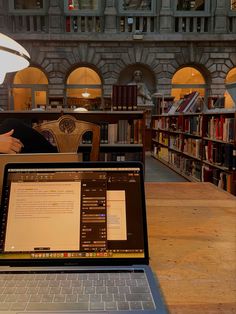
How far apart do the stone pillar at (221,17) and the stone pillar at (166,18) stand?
4.58 ft

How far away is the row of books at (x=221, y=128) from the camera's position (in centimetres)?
472

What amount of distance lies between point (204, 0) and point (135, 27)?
233 cm

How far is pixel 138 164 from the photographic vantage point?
3.04 feet

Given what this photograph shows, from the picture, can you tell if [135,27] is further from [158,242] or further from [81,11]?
[158,242]

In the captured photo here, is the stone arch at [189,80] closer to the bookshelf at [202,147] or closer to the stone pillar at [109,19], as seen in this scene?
the stone pillar at [109,19]

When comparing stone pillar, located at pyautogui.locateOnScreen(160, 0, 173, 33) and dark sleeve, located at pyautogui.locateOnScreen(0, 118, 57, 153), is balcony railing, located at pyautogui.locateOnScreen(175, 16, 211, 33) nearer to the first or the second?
stone pillar, located at pyautogui.locateOnScreen(160, 0, 173, 33)

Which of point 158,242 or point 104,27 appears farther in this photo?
point 104,27

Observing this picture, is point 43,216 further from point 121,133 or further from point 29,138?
point 121,133

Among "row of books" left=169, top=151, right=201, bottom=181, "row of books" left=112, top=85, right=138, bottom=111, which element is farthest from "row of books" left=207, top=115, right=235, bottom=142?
"row of books" left=112, top=85, right=138, bottom=111

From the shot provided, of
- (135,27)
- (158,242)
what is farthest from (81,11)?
(158,242)

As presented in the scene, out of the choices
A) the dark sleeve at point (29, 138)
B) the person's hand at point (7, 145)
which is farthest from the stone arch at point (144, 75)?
the person's hand at point (7, 145)

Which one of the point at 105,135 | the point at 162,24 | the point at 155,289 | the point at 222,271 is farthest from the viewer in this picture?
the point at 162,24

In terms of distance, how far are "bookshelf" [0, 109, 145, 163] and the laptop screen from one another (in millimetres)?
3498

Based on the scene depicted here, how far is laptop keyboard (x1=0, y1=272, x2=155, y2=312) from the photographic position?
0.65 m
